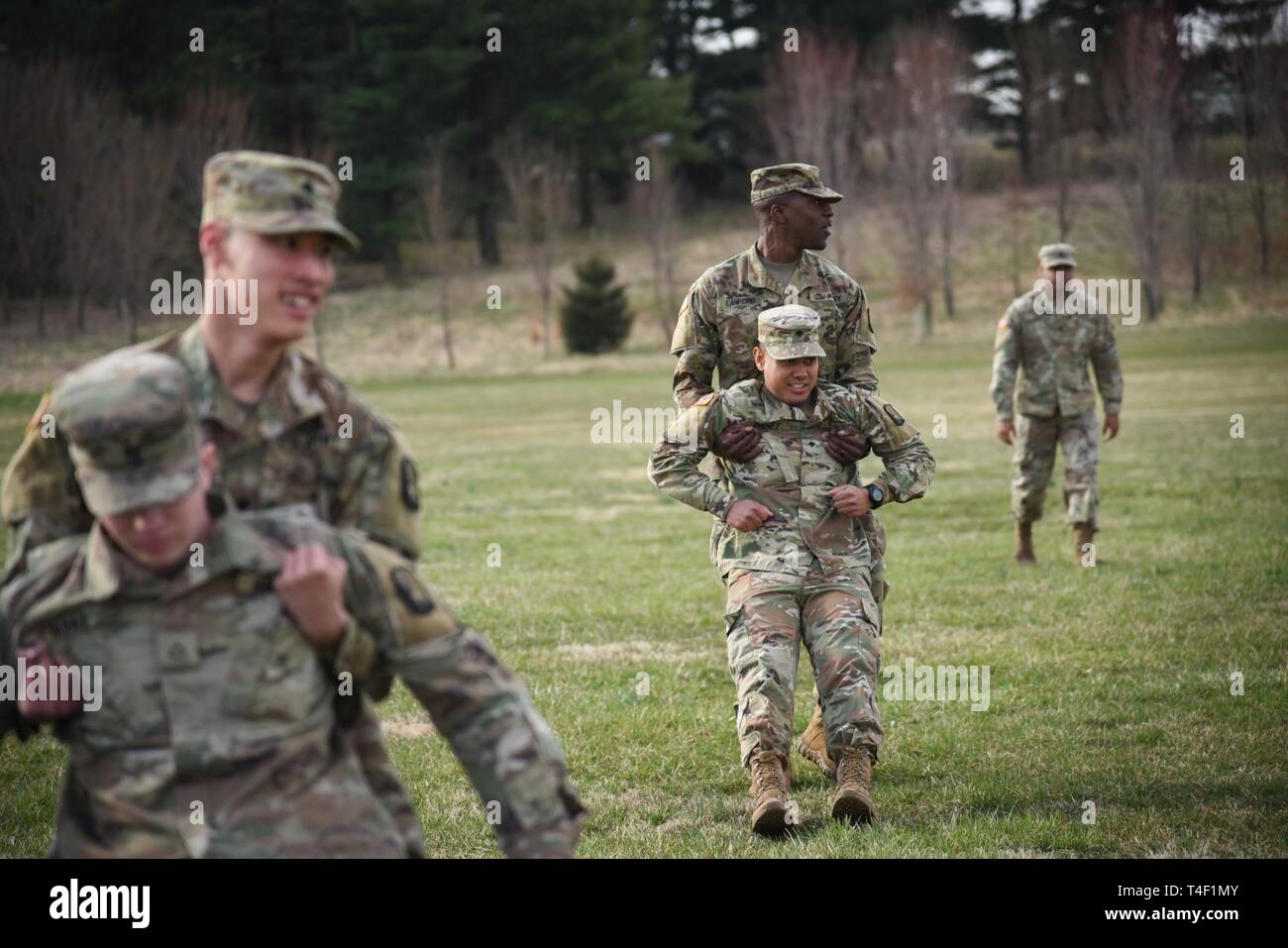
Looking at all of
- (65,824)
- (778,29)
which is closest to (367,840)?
(65,824)

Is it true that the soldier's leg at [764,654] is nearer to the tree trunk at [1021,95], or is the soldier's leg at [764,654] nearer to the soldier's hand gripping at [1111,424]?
the soldier's hand gripping at [1111,424]

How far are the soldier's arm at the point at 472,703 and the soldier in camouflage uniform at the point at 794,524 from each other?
3130mm

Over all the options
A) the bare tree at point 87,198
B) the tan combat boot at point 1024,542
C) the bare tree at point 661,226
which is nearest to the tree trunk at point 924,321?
the bare tree at point 661,226

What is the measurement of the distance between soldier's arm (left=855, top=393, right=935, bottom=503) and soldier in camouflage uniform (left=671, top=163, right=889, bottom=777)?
0.85ft

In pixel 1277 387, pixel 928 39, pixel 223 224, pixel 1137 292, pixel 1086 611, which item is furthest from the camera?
pixel 928 39

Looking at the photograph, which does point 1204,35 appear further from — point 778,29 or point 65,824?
point 65,824

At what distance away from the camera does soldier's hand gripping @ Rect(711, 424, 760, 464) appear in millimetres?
6746

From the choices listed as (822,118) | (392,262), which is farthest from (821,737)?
(392,262)

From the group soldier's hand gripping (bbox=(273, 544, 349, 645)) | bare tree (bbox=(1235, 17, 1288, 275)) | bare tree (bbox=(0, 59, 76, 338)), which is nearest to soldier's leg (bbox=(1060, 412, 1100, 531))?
soldier's hand gripping (bbox=(273, 544, 349, 645))

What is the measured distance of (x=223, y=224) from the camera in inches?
140

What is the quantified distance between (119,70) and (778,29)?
30416mm

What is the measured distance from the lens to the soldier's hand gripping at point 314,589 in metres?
3.15

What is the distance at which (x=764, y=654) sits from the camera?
6477 mm

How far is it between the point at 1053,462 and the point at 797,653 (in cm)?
692
